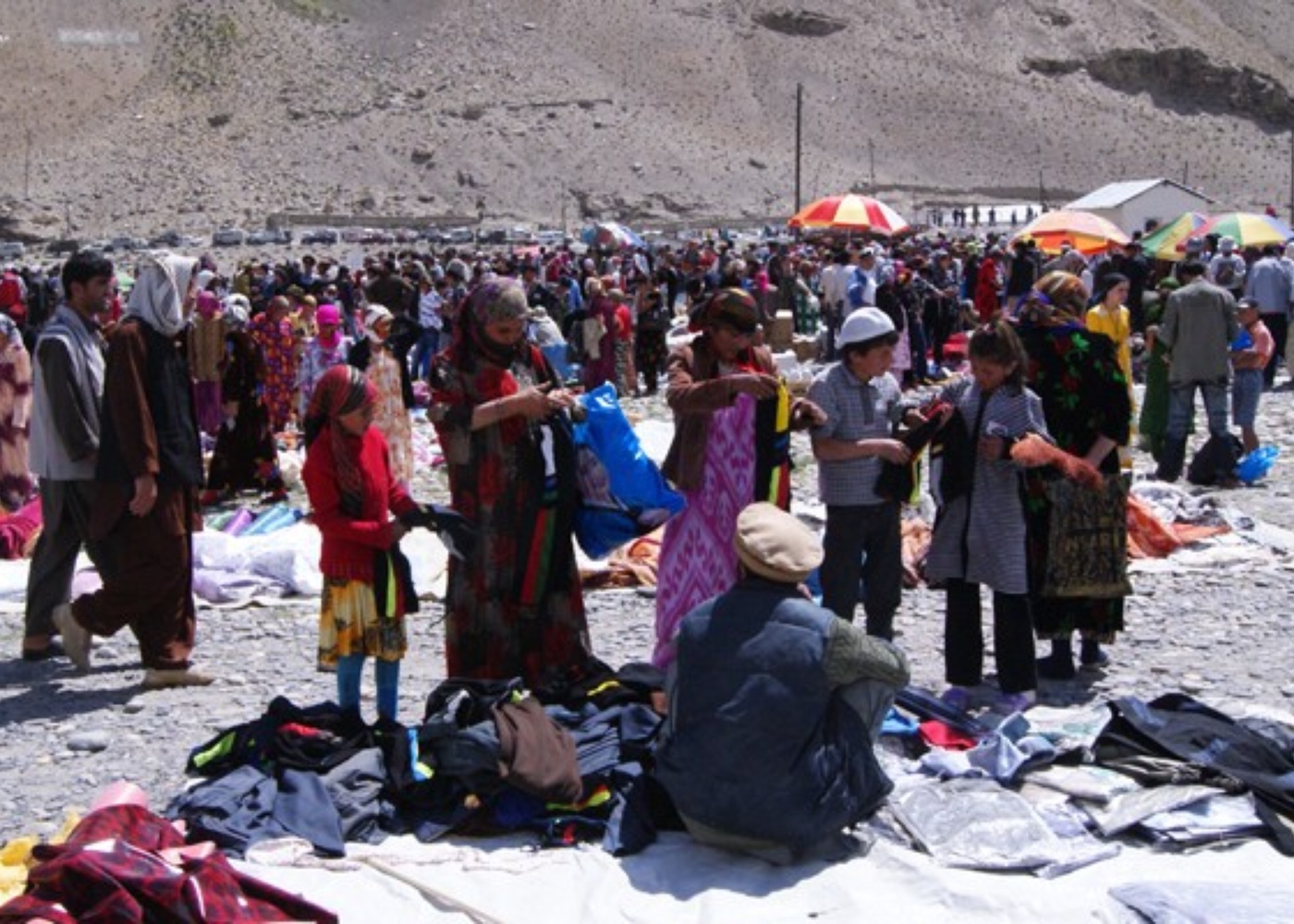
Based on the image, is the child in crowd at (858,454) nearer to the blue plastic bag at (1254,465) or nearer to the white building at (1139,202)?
the blue plastic bag at (1254,465)

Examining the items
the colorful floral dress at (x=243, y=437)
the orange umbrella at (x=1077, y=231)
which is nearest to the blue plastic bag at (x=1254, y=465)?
the colorful floral dress at (x=243, y=437)

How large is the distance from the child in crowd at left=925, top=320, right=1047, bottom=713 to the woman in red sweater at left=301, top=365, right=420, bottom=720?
2.05 meters

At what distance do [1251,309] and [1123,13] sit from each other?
95046 mm

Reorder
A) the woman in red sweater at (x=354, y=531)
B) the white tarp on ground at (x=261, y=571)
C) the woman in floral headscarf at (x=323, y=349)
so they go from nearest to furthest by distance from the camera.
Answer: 1. the woman in red sweater at (x=354, y=531)
2. the white tarp on ground at (x=261, y=571)
3. the woman in floral headscarf at (x=323, y=349)

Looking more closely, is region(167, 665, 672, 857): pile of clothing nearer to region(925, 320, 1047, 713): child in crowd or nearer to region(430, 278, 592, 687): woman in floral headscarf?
region(430, 278, 592, 687): woman in floral headscarf

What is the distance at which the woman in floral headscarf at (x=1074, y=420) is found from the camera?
22.4 ft

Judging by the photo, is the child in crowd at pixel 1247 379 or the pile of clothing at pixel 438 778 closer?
the pile of clothing at pixel 438 778

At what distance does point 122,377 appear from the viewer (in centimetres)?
685

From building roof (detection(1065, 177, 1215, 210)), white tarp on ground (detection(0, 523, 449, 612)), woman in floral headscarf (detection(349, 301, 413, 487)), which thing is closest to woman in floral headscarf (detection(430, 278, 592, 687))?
white tarp on ground (detection(0, 523, 449, 612))

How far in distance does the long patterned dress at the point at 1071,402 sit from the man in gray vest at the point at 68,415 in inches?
154

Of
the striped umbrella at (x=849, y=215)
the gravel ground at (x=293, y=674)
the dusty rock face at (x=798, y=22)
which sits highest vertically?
the dusty rock face at (x=798, y=22)

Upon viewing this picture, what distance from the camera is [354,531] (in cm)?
588

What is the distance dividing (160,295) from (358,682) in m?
1.96

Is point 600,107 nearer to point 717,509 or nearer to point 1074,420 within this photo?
point 1074,420
